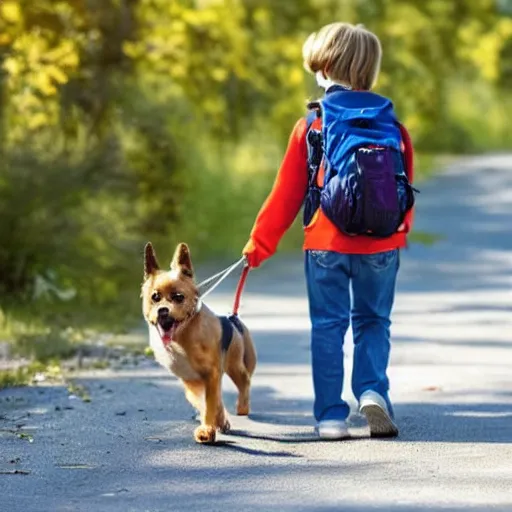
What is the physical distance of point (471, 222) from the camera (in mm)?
21000

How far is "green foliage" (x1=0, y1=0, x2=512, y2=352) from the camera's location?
12.6m

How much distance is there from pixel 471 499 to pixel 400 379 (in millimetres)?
3333

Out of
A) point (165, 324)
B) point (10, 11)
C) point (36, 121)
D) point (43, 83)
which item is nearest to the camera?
point (165, 324)

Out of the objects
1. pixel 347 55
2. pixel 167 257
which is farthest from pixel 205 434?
pixel 167 257

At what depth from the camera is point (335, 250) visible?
299 inches

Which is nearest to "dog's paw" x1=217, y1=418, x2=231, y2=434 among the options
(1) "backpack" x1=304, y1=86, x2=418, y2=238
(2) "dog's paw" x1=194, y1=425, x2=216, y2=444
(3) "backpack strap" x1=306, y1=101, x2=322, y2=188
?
(2) "dog's paw" x1=194, y1=425, x2=216, y2=444

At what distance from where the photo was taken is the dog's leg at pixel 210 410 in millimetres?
7434

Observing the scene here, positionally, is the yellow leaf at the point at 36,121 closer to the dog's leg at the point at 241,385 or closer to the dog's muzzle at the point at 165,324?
the dog's leg at the point at 241,385

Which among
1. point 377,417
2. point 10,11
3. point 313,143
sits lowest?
point 377,417

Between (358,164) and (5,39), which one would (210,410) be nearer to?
(358,164)

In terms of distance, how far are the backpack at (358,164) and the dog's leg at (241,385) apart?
0.85 meters

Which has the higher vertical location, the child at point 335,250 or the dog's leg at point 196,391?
the child at point 335,250

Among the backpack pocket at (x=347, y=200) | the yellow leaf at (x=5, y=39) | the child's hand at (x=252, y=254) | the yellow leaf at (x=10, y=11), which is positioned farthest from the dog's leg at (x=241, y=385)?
the yellow leaf at (x=10, y=11)

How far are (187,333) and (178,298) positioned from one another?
193 mm
